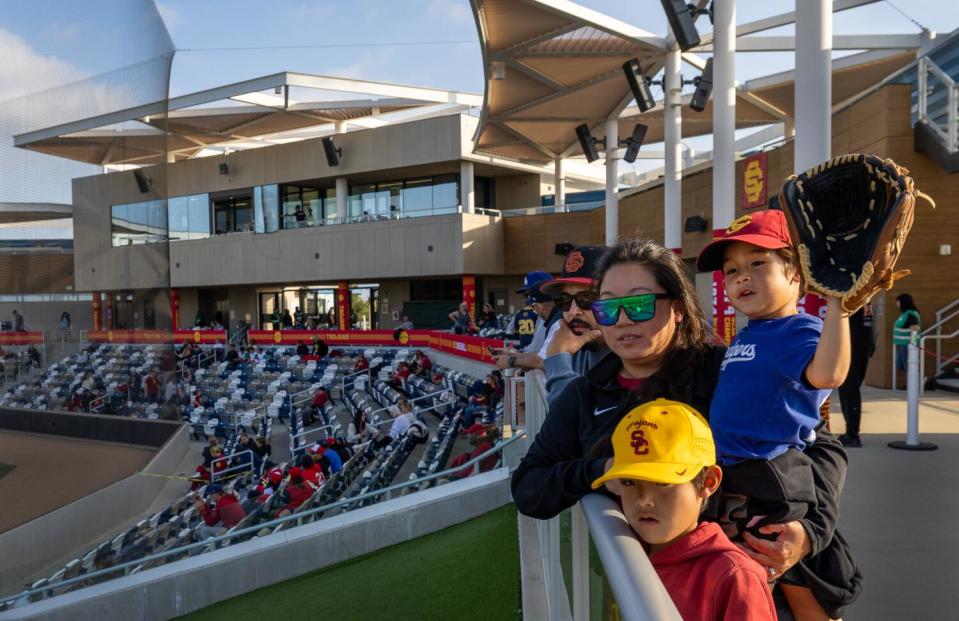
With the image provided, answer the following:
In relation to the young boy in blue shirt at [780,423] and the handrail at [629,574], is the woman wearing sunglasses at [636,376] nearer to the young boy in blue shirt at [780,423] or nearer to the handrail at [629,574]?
the young boy in blue shirt at [780,423]

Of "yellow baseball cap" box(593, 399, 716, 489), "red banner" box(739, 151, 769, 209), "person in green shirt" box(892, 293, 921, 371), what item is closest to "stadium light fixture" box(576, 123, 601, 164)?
"red banner" box(739, 151, 769, 209)

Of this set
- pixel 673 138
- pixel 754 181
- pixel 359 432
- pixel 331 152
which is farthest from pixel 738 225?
pixel 331 152

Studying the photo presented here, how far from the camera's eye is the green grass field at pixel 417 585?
4.88 m

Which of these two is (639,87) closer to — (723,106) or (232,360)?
(723,106)

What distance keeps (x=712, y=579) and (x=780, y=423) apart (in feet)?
1.82

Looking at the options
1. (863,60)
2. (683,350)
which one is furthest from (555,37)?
(683,350)

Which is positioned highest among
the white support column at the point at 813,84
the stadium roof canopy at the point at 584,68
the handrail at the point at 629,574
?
the stadium roof canopy at the point at 584,68

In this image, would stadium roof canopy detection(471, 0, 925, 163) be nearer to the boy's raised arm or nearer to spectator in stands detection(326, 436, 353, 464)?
spectator in stands detection(326, 436, 353, 464)

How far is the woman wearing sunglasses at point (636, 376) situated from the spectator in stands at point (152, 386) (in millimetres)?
9162

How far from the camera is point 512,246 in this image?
2931cm

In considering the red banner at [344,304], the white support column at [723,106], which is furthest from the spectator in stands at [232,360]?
the white support column at [723,106]

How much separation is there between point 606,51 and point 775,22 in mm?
5904

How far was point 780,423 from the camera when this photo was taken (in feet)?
5.49

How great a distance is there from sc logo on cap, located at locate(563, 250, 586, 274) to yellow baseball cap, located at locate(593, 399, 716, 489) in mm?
1587
